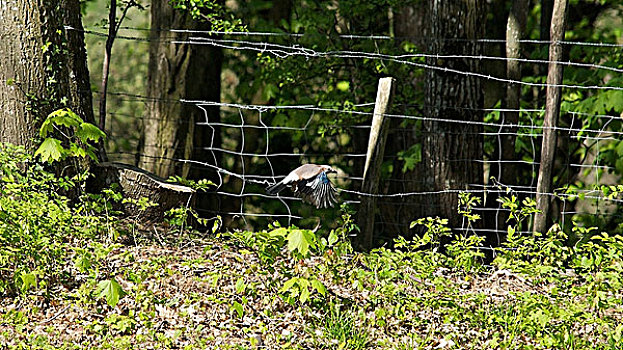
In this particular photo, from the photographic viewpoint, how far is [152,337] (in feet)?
15.2

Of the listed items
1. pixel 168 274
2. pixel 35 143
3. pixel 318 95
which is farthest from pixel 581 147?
pixel 35 143

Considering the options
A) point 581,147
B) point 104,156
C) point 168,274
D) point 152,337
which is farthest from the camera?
point 581,147

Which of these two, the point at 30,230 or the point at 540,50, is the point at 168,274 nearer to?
the point at 30,230

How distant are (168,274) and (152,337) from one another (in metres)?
0.56

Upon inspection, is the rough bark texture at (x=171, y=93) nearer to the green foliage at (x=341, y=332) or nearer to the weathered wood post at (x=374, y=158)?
the weathered wood post at (x=374, y=158)

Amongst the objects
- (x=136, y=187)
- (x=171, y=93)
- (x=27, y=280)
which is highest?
(x=171, y=93)

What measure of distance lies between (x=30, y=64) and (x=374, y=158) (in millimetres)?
2817

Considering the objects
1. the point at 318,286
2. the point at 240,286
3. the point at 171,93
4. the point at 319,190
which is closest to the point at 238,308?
the point at 240,286

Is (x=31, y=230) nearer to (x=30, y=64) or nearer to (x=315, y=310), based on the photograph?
(x=30, y=64)

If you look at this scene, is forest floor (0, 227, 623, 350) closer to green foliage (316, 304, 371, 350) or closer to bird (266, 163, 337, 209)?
green foliage (316, 304, 371, 350)

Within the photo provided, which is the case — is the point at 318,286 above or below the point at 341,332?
above

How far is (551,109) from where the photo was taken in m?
5.41

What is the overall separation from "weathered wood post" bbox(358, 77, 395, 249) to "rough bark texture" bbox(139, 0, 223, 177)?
2253 millimetres

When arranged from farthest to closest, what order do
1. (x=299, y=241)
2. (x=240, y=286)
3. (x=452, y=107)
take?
(x=452, y=107), (x=240, y=286), (x=299, y=241)
